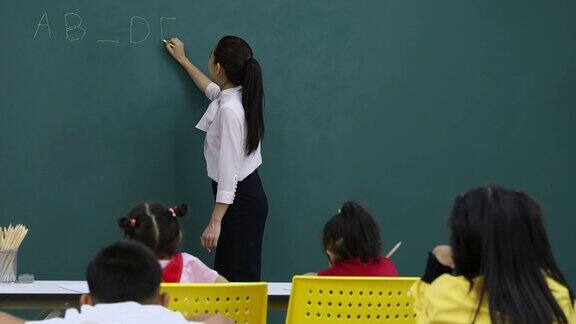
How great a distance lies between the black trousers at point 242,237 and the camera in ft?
15.4

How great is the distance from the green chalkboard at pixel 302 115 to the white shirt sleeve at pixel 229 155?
1.28 feet

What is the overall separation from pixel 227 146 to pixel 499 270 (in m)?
2.33

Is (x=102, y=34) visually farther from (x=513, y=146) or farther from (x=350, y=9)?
(x=513, y=146)

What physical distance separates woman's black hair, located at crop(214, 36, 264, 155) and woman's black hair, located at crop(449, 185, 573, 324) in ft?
7.31

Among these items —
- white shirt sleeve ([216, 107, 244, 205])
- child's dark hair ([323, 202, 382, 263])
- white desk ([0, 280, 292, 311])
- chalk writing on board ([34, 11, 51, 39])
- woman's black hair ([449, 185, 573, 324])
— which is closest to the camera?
woman's black hair ([449, 185, 573, 324])

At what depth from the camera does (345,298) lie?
3.29 meters

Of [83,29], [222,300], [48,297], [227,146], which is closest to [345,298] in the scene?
[222,300]

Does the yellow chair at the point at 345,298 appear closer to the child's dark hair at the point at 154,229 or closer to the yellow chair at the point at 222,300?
the yellow chair at the point at 222,300

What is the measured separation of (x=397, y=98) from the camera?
523cm

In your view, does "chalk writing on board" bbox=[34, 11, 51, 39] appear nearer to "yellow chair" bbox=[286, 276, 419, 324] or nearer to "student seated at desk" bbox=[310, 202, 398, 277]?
"student seated at desk" bbox=[310, 202, 398, 277]

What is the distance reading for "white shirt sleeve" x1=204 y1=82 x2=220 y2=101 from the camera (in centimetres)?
491

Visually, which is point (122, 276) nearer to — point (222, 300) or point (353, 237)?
point (222, 300)

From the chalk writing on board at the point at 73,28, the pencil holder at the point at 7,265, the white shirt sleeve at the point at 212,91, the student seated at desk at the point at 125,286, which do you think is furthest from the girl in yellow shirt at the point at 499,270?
the chalk writing on board at the point at 73,28

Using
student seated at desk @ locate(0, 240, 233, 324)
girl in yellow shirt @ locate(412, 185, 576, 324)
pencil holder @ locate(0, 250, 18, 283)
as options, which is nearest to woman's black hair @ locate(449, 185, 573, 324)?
girl in yellow shirt @ locate(412, 185, 576, 324)
